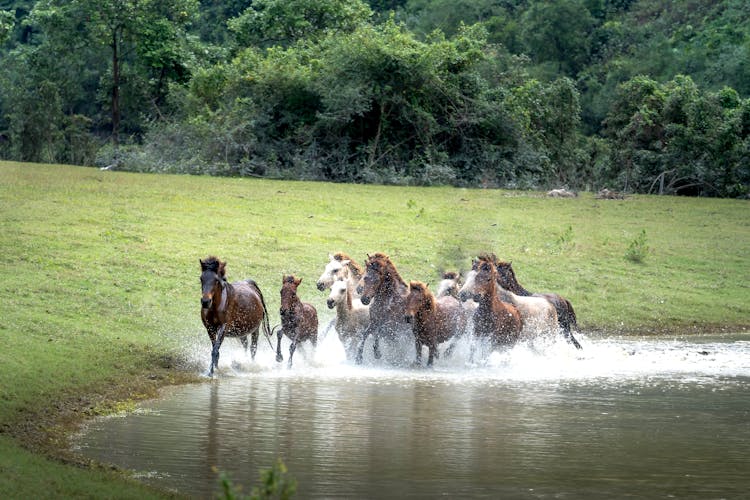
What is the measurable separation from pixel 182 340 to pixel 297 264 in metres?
5.63

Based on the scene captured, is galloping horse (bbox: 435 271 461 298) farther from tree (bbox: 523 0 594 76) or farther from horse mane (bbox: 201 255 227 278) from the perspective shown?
tree (bbox: 523 0 594 76)

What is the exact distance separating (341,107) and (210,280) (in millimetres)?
23520

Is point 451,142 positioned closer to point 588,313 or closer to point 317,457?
point 588,313

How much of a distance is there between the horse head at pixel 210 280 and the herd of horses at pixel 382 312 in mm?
→ 35

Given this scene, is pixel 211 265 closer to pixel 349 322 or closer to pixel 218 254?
pixel 349 322

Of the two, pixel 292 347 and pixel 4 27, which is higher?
pixel 4 27

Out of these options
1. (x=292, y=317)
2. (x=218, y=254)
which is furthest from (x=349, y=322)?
(x=218, y=254)

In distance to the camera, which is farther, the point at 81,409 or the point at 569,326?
the point at 569,326

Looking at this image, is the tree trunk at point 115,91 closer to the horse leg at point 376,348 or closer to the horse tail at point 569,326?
the horse tail at point 569,326

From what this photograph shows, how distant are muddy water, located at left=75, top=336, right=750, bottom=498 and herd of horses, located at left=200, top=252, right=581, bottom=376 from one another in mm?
365

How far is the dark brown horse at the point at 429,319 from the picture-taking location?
14383mm

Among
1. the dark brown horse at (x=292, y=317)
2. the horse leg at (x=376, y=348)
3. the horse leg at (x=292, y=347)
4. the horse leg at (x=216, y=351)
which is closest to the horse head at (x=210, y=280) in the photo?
A: the horse leg at (x=216, y=351)

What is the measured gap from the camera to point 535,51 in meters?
59.7

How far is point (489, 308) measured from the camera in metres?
14.7
